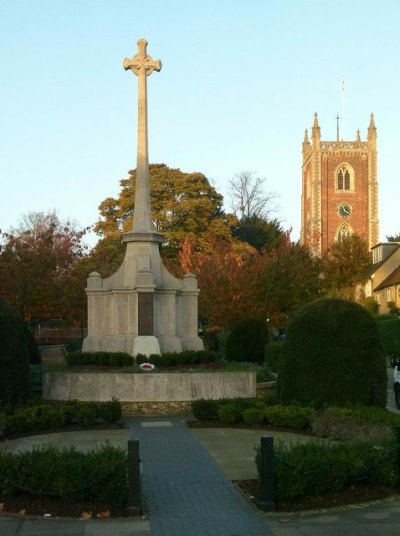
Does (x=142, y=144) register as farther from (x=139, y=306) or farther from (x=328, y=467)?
(x=328, y=467)

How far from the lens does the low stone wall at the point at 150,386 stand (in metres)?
18.6

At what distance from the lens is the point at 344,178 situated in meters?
108

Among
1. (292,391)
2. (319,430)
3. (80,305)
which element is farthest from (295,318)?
(80,305)

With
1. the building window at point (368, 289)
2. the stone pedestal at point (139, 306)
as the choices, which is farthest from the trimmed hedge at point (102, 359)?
the building window at point (368, 289)

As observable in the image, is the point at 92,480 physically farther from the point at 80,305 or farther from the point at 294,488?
the point at 80,305

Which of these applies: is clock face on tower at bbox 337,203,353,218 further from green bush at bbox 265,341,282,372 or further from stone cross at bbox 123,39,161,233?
stone cross at bbox 123,39,161,233

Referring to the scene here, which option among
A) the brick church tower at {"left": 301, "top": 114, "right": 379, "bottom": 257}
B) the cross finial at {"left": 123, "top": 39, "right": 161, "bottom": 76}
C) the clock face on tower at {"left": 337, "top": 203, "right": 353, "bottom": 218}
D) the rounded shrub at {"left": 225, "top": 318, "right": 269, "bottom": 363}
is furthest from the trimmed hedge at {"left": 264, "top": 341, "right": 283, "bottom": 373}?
the clock face on tower at {"left": 337, "top": 203, "right": 353, "bottom": 218}

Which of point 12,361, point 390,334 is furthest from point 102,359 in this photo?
point 390,334

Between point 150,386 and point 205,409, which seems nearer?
point 205,409

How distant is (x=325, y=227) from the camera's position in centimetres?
10625

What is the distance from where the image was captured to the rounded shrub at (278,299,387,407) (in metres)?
15.6

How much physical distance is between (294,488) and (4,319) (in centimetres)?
960

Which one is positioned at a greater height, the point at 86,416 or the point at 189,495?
the point at 86,416

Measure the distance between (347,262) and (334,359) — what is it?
5889cm
